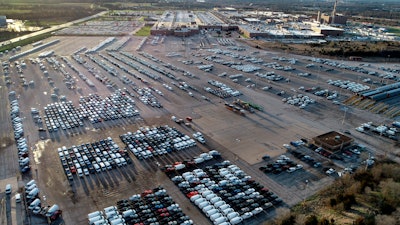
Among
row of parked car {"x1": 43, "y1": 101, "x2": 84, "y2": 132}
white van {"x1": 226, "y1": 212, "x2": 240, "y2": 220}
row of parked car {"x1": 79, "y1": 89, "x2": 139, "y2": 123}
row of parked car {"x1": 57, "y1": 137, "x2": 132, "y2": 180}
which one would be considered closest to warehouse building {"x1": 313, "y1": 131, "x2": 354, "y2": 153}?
white van {"x1": 226, "y1": 212, "x2": 240, "y2": 220}

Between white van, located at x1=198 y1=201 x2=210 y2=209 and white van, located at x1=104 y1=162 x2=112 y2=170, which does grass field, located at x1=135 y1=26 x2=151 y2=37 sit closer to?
white van, located at x1=104 y1=162 x2=112 y2=170

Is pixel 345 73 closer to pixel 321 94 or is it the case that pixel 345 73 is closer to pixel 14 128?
pixel 321 94

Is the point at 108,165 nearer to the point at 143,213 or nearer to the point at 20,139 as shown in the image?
the point at 143,213

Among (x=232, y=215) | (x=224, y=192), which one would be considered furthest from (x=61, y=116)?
(x=232, y=215)

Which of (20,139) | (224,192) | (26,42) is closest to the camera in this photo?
(224,192)

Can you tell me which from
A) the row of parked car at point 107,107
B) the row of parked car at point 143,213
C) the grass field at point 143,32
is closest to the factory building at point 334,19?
the grass field at point 143,32

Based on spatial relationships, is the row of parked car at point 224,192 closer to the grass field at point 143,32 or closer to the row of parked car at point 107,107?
the row of parked car at point 107,107
